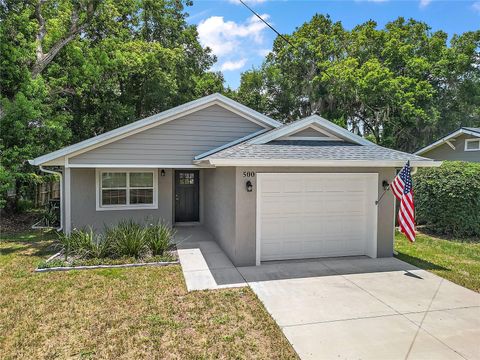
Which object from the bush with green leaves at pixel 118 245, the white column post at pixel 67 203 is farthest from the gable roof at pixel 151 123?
the bush with green leaves at pixel 118 245

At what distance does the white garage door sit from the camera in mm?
7883

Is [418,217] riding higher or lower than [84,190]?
lower

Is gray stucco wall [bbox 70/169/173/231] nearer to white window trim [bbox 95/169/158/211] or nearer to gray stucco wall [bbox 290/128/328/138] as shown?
white window trim [bbox 95/169/158/211]

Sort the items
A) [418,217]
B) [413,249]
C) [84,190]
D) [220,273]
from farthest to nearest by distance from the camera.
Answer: [418,217] → [84,190] → [413,249] → [220,273]

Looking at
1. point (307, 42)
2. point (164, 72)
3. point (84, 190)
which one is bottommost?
point (84, 190)

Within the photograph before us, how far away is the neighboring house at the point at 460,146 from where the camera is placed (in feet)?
48.2

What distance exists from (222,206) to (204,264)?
1.88 meters

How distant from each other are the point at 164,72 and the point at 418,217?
15.7 meters

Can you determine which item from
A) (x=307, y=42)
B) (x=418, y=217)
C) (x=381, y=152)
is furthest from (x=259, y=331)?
(x=307, y=42)

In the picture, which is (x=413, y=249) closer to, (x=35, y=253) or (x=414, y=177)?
(x=414, y=177)

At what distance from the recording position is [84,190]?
10.1 m

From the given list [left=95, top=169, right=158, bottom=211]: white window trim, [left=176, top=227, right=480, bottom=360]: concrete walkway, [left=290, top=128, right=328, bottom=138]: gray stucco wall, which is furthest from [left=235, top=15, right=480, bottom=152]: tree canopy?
[left=176, top=227, right=480, bottom=360]: concrete walkway

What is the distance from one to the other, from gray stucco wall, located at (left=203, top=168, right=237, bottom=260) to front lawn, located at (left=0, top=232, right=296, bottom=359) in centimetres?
169

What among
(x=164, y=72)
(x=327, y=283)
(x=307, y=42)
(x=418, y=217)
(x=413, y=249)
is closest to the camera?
(x=327, y=283)
